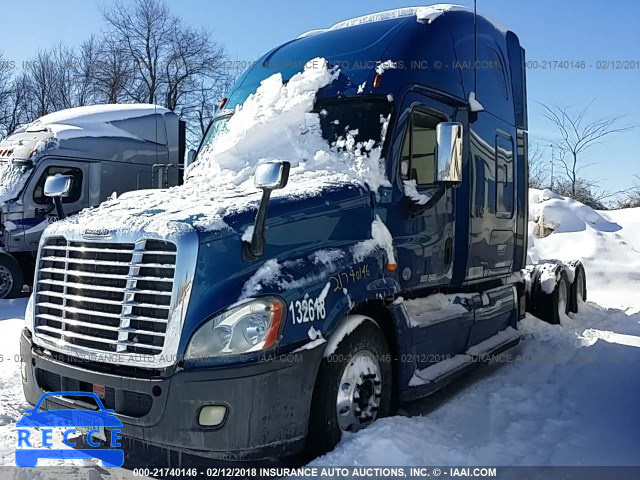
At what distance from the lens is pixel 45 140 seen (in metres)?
11.5

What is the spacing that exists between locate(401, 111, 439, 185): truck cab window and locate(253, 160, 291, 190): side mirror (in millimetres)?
1613

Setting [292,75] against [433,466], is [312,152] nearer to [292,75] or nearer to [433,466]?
[292,75]

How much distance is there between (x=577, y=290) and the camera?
10.5 metres

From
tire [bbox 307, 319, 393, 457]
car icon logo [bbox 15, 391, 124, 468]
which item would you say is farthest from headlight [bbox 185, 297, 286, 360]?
car icon logo [bbox 15, 391, 124, 468]

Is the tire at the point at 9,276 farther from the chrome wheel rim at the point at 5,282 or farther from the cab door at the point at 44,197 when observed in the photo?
the cab door at the point at 44,197

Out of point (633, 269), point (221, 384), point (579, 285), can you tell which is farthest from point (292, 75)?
point (633, 269)

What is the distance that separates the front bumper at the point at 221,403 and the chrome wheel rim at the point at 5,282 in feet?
29.5

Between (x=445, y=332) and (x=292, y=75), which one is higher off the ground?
(x=292, y=75)

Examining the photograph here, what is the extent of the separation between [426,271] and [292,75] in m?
2.13

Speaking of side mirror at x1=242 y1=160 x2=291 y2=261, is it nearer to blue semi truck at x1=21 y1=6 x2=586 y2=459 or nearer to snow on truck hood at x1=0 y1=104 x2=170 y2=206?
blue semi truck at x1=21 y1=6 x2=586 y2=459

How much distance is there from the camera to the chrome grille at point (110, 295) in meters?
3.41

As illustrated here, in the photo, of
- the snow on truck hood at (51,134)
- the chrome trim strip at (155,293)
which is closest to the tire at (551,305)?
the chrome trim strip at (155,293)

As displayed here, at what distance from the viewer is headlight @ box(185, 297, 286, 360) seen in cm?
334

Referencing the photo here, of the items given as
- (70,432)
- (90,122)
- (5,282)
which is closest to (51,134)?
(90,122)
